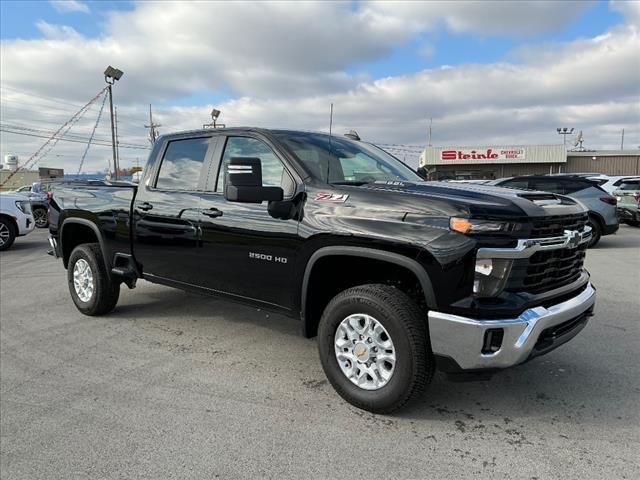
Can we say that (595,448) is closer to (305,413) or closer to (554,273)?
(554,273)

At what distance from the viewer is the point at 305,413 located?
3.38 m

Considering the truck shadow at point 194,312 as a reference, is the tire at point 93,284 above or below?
above

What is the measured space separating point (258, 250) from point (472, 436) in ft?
6.55

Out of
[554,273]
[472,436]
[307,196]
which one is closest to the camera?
[472,436]

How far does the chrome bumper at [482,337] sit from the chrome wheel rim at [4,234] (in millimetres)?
11722

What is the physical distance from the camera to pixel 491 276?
2.91 meters

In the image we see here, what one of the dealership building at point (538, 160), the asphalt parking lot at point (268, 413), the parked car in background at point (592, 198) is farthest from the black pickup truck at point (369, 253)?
the dealership building at point (538, 160)

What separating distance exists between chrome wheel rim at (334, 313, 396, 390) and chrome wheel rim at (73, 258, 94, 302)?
346cm

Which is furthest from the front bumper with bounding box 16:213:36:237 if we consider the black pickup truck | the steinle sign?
the steinle sign

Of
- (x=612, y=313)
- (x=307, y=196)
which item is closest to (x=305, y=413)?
(x=307, y=196)

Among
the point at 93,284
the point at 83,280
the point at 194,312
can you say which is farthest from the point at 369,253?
the point at 83,280

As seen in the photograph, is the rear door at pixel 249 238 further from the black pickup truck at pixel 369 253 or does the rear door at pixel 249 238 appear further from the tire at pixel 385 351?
the tire at pixel 385 351

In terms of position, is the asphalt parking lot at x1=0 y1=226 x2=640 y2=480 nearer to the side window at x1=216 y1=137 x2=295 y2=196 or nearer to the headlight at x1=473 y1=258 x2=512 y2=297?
the headlight at x1=473 y1=258 x2=512 y2=297

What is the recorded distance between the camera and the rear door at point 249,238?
3754 mm
